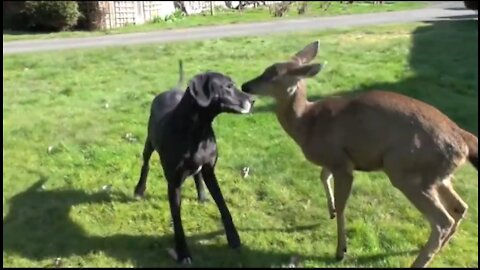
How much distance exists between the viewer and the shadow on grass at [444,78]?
10.4 meters

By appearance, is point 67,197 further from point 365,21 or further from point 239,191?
point 365,21

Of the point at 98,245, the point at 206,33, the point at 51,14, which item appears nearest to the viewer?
the point at 98,245

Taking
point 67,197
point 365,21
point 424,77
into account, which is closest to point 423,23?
point 365,21

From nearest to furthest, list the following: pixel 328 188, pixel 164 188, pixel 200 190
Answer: pixel 328 188 → pixel 200 190 → pixel 164 188

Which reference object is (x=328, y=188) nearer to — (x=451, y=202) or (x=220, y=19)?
(x=451, y=202)

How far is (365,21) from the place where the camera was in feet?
83.4

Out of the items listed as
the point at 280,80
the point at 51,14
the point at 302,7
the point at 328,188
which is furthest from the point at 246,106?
the point at 302,7

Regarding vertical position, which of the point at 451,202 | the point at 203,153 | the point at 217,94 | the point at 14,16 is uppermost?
the point at 217,94

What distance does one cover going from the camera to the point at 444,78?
12.5 metres

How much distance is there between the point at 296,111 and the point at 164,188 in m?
2.20

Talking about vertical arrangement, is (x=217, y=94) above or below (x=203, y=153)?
above

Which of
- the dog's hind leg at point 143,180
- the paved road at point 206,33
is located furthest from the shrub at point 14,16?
the dog's hind leg at point 143,180

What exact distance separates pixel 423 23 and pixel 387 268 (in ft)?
62.6

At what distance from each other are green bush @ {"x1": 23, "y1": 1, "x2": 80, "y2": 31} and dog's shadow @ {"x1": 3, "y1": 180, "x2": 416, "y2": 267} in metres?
17.9
